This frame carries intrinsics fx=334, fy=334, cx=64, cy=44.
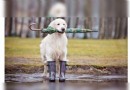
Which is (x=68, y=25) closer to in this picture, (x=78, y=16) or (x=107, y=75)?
(x=78, y=16)

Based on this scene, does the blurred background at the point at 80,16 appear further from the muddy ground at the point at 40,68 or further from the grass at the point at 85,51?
the muddy ground at the point at 40,68

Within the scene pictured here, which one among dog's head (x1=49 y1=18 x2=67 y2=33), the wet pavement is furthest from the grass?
dog's head (x1=49 y1=18 x2=67 y2=33)

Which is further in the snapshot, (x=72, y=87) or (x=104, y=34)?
(x=104, y=34)

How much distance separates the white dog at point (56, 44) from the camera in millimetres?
3705

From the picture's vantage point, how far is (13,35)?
4.02m

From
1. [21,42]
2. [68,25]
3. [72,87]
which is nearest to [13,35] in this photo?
[21,42]

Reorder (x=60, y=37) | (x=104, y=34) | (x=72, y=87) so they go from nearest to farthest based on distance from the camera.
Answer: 1. (x=72, y=87)
2. (x=60, y=37)
3. (x=104, y=34)

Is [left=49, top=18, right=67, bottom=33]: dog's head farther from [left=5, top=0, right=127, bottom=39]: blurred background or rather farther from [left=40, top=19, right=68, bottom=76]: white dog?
[left=5, top=0, right=127, bottom=39]: blurred background

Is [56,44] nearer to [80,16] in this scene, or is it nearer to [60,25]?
[60,25]

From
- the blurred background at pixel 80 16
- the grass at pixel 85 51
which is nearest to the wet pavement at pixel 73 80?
the grass at pixel 85 51

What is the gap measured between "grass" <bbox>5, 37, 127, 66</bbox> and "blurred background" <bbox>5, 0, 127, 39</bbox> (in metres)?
0.07

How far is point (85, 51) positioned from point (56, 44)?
410 millimetres

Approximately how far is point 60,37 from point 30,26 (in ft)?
1.43

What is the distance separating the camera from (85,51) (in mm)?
3953
